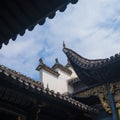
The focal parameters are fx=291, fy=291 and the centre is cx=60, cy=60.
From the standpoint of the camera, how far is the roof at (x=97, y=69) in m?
10.6

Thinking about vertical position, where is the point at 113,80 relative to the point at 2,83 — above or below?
above

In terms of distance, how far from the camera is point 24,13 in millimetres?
3242

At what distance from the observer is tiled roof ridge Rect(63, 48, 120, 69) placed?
10406 mm

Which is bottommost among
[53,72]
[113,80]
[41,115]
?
[41,115]

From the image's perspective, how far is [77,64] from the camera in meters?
11.8

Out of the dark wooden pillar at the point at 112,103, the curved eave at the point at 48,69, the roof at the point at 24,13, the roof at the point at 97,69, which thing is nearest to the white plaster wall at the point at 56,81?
the curved eave at the point at 48,69

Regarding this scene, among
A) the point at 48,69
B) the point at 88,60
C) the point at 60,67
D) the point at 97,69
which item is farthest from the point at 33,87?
the point at 60,67

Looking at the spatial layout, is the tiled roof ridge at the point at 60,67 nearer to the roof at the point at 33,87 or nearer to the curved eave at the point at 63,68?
the curved eave at the point at 63,68

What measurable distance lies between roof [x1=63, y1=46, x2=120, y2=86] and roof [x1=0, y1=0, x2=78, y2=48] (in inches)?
288

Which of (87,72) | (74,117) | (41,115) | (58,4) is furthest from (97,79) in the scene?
(58,4)

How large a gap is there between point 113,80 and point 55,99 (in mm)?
3269

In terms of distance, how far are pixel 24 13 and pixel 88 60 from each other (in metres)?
8.68

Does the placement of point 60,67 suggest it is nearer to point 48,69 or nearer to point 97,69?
point 48,69

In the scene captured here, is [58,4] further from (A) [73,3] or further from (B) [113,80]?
(B) [113,80]
